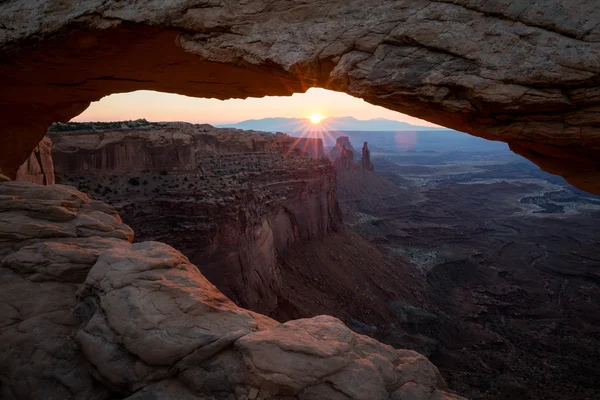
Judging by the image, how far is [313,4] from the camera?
5.30 m

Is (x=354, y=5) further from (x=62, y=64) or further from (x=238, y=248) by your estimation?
(x=238, y=248)

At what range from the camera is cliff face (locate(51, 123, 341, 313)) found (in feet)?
61.4

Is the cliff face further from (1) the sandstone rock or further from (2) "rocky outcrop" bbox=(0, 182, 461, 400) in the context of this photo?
(2) "rocky outcrop" bbox=(0, 182, 461, 400)

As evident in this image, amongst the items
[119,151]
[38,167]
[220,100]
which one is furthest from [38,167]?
[119,151]

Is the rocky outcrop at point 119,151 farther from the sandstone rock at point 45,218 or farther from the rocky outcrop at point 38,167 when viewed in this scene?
the sandstone rock at point 45,218

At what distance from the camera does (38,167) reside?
492 inches

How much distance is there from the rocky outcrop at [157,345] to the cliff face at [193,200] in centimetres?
1321

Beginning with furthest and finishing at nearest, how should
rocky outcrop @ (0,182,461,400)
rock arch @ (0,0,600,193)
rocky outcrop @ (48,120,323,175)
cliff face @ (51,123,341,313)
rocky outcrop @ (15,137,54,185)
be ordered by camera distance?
rocky outcrop @ (48,120,323,175) → cliff face @ (51,123,341,313) → rocky outcrop @ (15,137,54,185) → rock arch @ (0,0,600,193) → rocky outcrop @ (0,182,461,400)

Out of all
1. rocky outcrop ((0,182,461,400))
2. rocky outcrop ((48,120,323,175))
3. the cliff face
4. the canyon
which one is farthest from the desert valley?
rocky outcrop ((48,120,323,175))

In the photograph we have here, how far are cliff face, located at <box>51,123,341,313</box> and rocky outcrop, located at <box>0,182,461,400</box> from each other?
13211 mm

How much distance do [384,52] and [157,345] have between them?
4936 mm

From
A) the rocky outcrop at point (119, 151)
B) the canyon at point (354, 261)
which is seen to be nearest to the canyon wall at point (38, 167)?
the canyon at point (354, 261)

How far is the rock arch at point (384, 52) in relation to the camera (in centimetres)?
433

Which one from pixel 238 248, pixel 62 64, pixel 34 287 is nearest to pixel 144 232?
pixel 238 248
